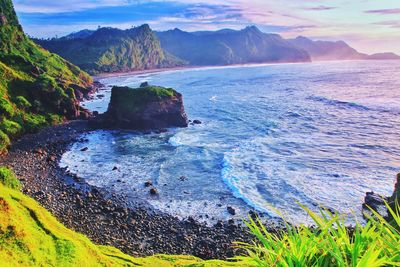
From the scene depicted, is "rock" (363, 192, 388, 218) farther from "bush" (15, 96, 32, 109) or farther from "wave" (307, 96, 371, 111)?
"bush" (15, 96, 32, 109)

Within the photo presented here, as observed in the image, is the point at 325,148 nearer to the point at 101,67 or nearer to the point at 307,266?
the point at 307,266

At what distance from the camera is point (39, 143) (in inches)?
1898

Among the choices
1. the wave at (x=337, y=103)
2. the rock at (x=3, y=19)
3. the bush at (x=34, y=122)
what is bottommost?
the wave at (x=337, y=103)

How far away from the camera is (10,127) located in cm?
4884

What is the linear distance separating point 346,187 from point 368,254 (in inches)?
1307

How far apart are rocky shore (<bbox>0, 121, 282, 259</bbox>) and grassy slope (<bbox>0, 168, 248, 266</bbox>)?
33.2ft

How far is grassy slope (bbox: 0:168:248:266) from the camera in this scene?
35.6ft

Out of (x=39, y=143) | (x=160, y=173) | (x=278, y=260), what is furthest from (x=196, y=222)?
(x=39, y=143)

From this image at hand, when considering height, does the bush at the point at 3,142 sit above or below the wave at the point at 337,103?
above

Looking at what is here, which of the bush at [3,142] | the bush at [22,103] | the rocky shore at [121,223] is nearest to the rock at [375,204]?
the rocky shore at [121,223]

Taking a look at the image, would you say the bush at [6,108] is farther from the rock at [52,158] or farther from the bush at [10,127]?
the rock at [52,158]

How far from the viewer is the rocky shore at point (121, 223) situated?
2498 cm

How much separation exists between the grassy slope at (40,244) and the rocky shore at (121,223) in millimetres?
10130

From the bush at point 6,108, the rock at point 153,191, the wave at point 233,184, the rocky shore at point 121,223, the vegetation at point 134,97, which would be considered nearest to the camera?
the rocky shore at point 121,223
